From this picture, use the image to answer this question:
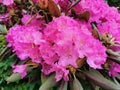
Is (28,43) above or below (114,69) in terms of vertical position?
above

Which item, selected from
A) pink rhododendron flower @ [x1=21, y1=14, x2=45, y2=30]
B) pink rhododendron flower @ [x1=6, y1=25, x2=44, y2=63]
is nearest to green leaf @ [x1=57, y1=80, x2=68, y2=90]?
pink rhododendron flower @ [x1=6, y1=25, x2=44, y2=63]

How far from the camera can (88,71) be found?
1.40 meters

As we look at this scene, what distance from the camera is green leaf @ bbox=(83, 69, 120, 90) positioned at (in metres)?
1.34

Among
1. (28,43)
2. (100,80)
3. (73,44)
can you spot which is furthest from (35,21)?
(100,80)

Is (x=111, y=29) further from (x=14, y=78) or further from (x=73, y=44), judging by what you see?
(x=14, y=78)

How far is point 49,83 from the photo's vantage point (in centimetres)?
135

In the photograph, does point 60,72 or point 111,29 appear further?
point 111,29

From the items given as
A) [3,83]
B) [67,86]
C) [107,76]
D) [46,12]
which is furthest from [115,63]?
[3,83]

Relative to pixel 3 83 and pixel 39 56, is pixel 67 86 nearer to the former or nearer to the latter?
pixel 39 56

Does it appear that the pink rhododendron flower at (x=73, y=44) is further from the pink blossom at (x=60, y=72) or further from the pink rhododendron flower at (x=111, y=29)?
the pink rhododendron flower at (x=111, y=29)

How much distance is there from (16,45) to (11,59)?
0.13 meters

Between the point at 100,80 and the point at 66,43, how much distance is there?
20 cm

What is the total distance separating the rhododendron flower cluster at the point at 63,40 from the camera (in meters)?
1.33

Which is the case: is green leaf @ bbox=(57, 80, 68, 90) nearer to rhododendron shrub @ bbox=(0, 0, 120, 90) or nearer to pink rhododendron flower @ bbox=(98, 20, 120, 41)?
rhododendron shrub @ bbox=(0, 0, 120, 90)
